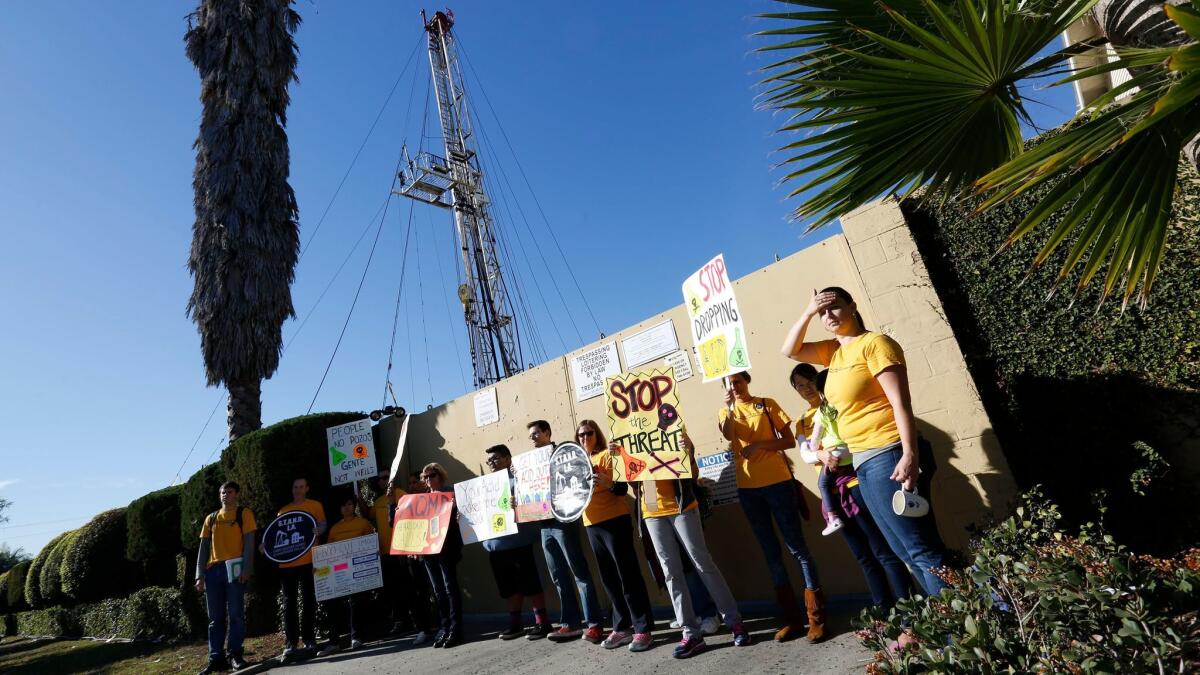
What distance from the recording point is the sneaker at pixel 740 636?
4020mm

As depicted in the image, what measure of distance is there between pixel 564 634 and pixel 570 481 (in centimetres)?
147

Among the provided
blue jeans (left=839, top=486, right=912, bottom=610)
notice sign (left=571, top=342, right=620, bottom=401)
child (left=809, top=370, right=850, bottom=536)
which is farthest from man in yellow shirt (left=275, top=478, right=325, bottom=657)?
blue jeans (left=839, top=486, right=912, bottom=610)

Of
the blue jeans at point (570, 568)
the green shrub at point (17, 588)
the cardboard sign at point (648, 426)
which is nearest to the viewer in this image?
the cardboard sign at point (648, 426)

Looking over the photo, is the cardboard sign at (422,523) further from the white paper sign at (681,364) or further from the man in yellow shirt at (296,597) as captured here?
the white paper sign at (681,364)

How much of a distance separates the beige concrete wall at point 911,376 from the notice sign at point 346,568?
2.59 m

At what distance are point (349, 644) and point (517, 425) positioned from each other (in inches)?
123

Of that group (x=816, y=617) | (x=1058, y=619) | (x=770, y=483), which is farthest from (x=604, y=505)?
(x=1058, y=619)

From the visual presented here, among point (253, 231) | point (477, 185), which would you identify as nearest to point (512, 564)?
point (253, 231)

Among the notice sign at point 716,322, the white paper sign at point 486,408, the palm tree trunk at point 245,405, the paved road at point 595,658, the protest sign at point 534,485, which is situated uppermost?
the palm tree trunk at point 245,405

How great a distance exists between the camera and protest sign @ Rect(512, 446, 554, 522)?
513 centimetres

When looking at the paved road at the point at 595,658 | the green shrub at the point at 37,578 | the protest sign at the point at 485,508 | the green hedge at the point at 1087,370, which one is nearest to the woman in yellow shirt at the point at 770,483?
the paved road at the point at 595,658

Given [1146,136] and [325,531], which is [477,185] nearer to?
[325,531]

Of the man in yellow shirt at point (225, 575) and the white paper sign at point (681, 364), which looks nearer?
the white paper sign at point (681, 364)

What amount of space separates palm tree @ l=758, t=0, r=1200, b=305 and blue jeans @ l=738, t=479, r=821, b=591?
1918 millimetres
